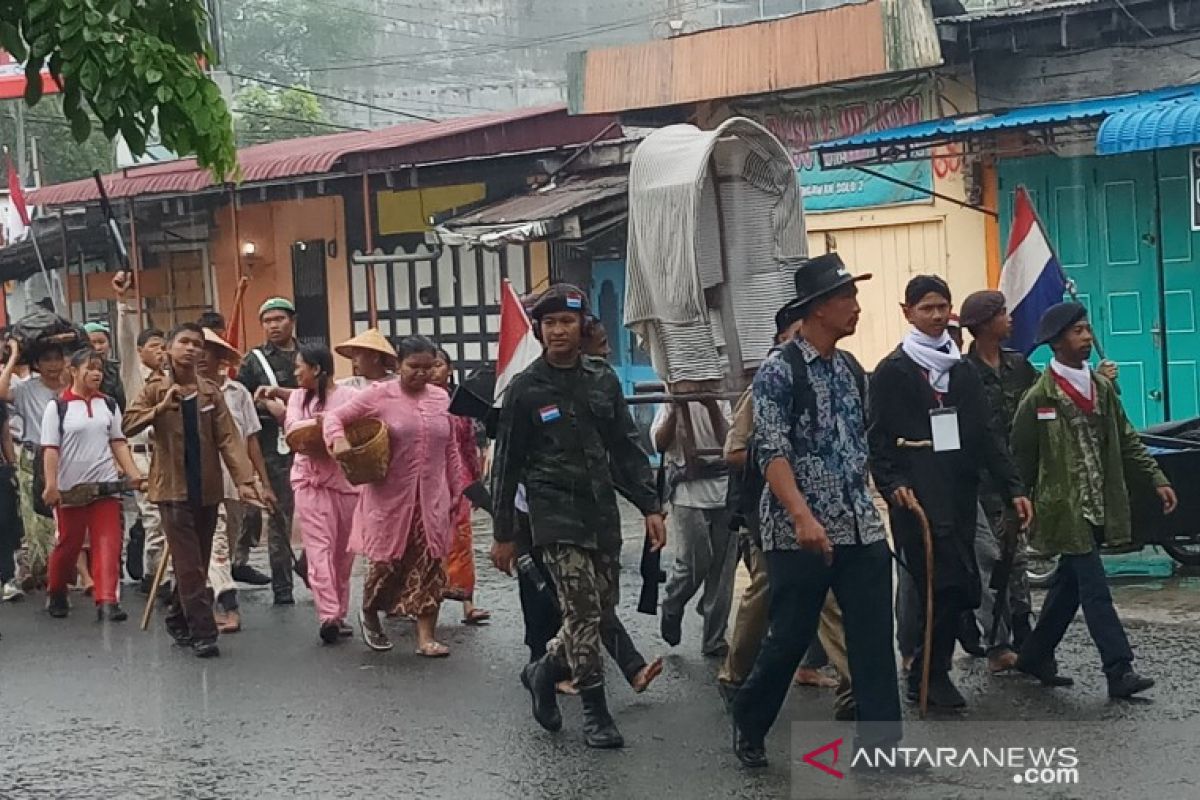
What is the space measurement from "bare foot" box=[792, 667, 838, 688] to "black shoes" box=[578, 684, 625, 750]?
4.03 ft

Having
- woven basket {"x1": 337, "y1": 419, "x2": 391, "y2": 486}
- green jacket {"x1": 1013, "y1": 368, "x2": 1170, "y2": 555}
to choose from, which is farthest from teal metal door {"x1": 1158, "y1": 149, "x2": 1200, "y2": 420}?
woven basket {"x1": 337, "y1": 419, "x2": 391, "y2": 486}

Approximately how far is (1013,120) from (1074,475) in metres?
6.98

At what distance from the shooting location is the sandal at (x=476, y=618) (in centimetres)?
1055

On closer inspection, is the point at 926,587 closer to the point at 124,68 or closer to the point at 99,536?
the point at 124,68

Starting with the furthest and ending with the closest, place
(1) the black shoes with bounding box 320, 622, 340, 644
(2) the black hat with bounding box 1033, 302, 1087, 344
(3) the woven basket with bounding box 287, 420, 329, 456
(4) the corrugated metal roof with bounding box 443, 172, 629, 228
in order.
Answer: (4) the corrugated metal roof with bounding box 443, 172, 629, 228
(3) the woven basket with bounding box 287, 420, 329, 456
(1) the black shoes with bounding box 320, 622, 340, 644
(2) the black hat with bounding box 1033, 302, 1087, 344

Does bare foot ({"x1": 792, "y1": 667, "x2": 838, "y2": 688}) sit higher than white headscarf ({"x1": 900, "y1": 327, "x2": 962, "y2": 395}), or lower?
lower

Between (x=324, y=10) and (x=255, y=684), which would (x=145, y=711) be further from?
(x=324, y=10)

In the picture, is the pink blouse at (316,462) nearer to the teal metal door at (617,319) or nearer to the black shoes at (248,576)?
the black shoes at (248,576)

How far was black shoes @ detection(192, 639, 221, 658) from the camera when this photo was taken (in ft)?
32.1

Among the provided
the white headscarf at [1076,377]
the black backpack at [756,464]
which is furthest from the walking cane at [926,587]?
the white headscarf at [1076,377]

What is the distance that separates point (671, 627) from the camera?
29.0 feet

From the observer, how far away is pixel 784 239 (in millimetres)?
9641

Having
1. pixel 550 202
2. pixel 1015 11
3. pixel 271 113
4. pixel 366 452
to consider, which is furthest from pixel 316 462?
pixel 271 113

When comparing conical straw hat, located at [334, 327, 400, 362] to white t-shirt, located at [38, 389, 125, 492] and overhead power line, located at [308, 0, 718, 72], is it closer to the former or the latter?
white t-shirt, located at [38, 389, 125, 492]
